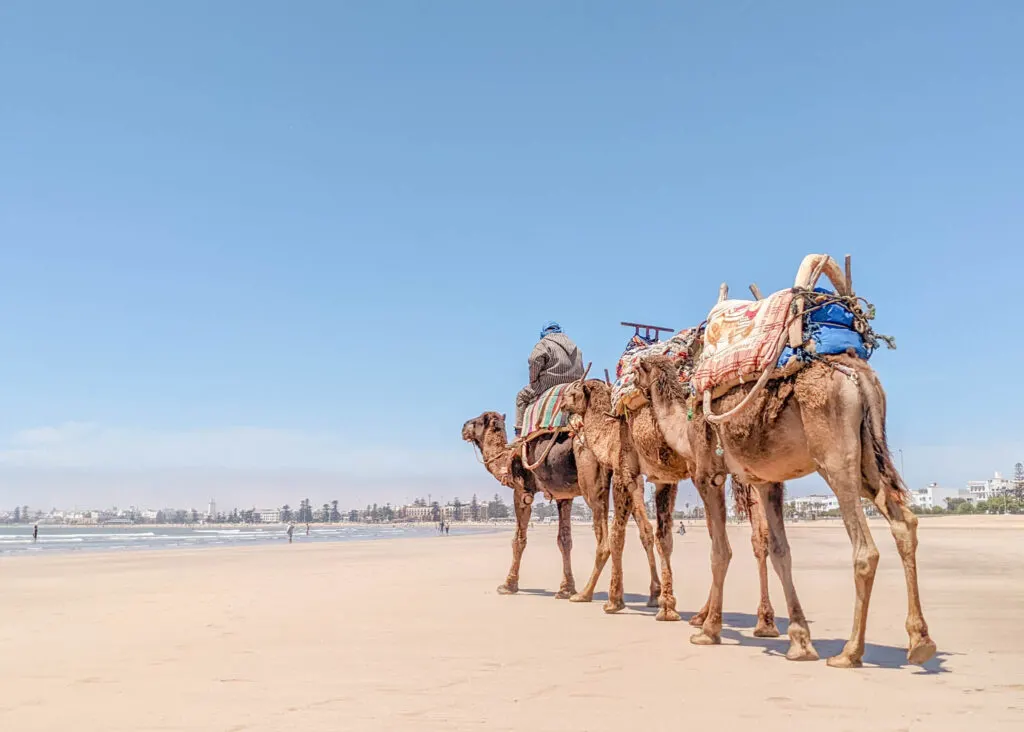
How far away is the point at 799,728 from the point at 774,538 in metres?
3.48

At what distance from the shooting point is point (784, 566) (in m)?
8.24

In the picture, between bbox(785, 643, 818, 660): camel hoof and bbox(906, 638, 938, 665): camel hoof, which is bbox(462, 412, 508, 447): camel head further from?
bbox(906, 638, 938, 665): camel hoof

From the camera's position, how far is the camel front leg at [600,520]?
1241 centimetres

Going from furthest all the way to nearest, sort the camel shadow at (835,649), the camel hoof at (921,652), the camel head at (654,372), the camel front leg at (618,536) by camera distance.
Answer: the camel front leg at (618,536) → the camel head at (654,372) → the camel shadow at (835,649) → the camel hoof at (921,652)

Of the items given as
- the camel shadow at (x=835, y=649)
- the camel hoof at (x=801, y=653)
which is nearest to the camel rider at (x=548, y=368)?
the camel shadow at (x=835, y=649)

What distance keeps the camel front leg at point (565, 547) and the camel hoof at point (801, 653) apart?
618cm

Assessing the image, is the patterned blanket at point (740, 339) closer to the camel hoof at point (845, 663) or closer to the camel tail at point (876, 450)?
the camel tail at point (876, 450)

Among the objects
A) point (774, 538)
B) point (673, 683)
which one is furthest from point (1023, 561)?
point (673, 683)

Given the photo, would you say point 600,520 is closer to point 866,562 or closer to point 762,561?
point 762,561

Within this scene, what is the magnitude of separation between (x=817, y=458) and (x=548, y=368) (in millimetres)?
8174

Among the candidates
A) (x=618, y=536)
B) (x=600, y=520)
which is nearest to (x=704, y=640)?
(x=618, y=536)

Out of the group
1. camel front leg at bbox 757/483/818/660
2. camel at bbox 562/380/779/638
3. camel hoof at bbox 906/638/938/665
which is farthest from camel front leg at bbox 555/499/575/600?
camel hoof at bbox 906/638/938/665

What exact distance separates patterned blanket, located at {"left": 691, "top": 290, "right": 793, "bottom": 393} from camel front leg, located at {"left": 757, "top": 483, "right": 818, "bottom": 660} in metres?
1.37

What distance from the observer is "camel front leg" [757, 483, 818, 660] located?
7.53 metres
